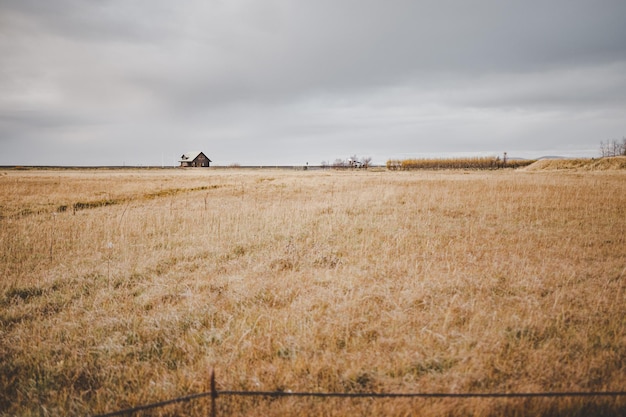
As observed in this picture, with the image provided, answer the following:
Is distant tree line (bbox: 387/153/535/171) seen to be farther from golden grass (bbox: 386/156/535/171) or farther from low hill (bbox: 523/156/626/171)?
low hill (bbox: 523/156/626/171)

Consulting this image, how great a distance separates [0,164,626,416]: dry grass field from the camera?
311 centimetres

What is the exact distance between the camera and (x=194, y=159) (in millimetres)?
105688

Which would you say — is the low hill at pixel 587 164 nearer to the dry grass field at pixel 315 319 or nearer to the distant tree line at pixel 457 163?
the distant tree line at pixel 457 163

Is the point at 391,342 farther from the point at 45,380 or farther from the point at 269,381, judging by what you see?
the point at 45,380

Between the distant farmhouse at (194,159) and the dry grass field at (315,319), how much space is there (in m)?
104

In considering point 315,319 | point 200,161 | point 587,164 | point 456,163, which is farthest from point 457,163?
point 315,319

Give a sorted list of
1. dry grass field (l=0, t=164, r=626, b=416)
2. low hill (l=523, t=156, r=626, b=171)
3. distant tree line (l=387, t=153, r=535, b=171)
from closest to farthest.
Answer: dry grass field (l=0, t=164, r=626, b=416), low hill (l=523, t=156, r=626, b=171), distant tree line (l=387, t=153, r=535, b=171)

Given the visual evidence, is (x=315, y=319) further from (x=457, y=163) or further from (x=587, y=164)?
(x=457, y=163)

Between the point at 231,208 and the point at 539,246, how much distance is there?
1183 centimetres

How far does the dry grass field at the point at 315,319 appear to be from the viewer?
311 centimetres

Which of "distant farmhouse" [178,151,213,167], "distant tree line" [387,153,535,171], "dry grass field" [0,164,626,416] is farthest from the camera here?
"distant farmhouse" [178,151,213,167]

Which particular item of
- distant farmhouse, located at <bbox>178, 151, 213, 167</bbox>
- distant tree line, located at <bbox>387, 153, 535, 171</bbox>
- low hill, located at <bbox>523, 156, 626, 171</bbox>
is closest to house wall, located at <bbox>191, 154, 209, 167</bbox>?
distant farmhouse, located at <bbox>178, 151, 213, 167</bbox>

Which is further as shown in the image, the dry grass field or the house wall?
the house wall

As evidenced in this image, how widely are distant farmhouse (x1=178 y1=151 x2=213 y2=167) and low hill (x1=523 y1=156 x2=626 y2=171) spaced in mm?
97719
